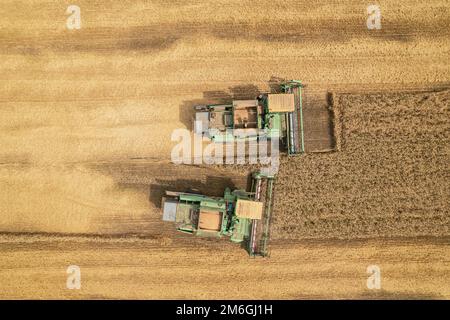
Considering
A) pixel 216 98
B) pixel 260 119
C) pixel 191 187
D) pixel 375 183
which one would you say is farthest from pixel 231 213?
pixel 375 183

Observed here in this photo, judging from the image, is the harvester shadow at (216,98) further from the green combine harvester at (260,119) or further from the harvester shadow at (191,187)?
the harvester shadow at (191,187)

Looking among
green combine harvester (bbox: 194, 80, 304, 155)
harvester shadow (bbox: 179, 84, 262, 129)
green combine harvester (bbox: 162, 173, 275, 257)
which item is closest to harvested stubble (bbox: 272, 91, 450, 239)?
green combine harvester (bbox: 162, 173, 275, 257)

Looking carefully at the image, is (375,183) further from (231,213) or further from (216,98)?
(216,98)

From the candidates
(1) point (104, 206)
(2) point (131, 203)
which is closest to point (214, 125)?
(2) point (131, 203)

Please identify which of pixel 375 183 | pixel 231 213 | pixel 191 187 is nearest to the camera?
pixel 231 213

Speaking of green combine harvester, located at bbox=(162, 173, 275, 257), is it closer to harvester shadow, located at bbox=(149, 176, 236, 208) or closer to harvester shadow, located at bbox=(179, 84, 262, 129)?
harvester shadow, located at bbox=(149, 176, 236, 208)

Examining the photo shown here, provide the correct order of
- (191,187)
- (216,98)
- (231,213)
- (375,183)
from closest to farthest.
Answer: (231,213)
(375,183)
(191,187)
(216,98)

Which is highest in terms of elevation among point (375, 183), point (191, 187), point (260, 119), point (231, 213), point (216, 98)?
point (216, 98)
